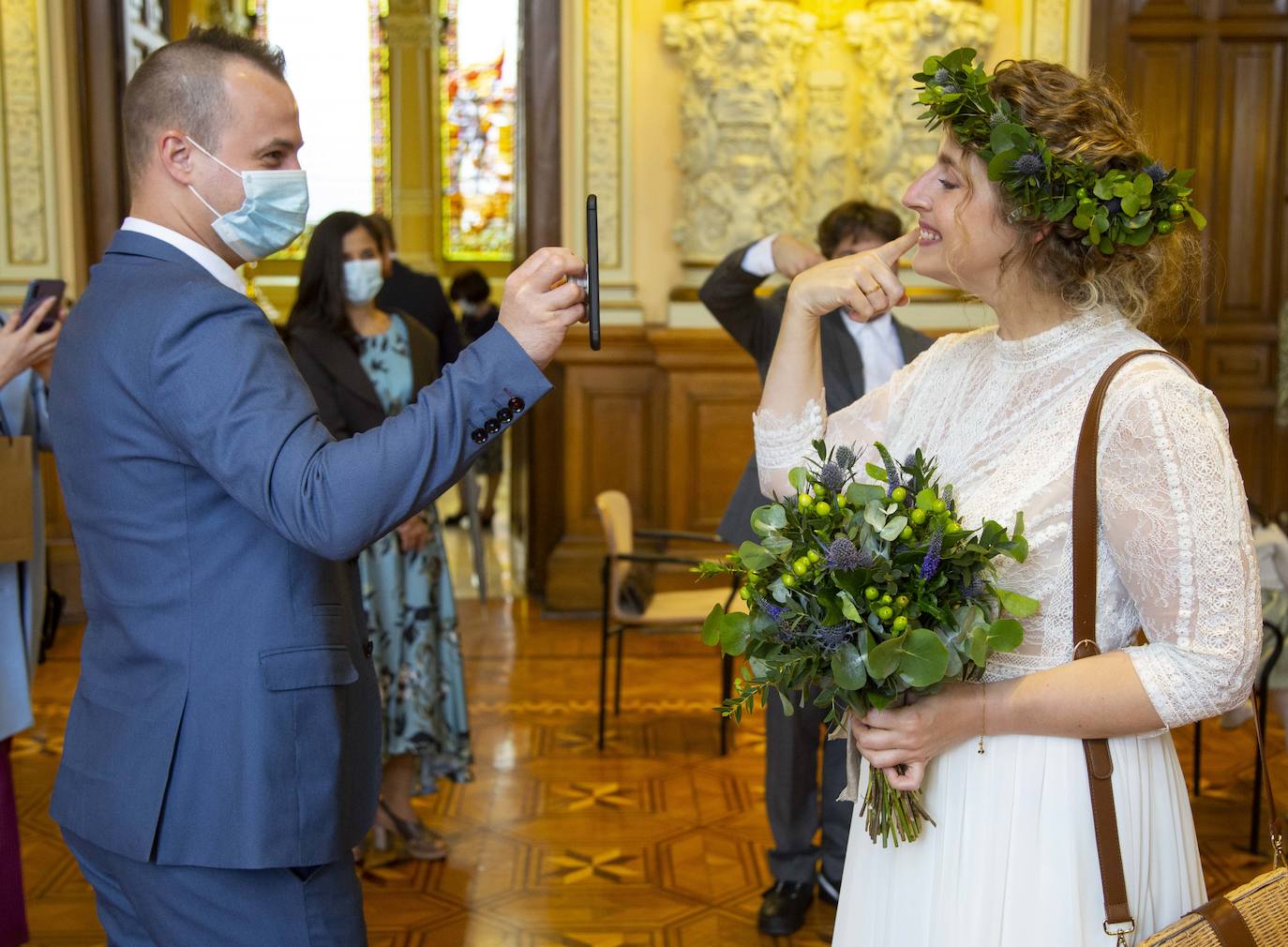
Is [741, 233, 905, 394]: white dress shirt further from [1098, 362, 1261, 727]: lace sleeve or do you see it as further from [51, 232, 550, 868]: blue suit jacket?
[51, 232, 550, 868]: blue suit jacket

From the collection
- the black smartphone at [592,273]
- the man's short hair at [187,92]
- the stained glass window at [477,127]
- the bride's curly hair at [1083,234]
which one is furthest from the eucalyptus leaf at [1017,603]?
the stained glass window at [477,127]

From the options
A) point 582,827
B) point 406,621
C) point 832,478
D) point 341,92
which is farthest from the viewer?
point 341,92

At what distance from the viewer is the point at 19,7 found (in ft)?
22.9

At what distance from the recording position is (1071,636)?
1.75 meters

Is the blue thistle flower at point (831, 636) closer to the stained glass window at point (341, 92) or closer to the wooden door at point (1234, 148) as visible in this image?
the wooden door at point (1234, 148)

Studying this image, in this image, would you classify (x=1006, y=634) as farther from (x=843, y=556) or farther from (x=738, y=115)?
(x=738, y=115)

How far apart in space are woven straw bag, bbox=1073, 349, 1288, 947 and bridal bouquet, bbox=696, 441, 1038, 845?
0.32 ft

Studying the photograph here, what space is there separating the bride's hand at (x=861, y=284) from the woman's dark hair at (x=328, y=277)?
2.31 metres

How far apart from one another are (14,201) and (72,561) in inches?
74.4

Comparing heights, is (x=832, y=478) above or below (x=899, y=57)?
below

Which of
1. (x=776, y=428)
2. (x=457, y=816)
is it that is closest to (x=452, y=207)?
(x=457, y=816)

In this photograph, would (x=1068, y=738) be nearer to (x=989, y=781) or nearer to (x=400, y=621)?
(x=989, y=781)

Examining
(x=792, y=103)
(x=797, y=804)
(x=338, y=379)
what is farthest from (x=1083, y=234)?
(x=792, y=103)

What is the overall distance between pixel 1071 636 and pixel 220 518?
1114 millimetres
